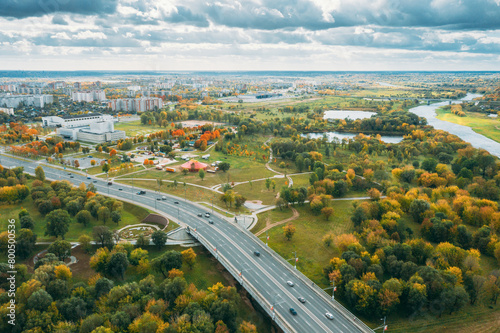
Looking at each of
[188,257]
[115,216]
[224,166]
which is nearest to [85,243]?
[115,216]

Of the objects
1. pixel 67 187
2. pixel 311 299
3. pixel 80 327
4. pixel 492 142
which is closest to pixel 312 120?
pixel 492 142

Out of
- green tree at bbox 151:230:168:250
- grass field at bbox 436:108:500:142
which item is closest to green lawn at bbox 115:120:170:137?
green tree at bbox 151:230:168:250


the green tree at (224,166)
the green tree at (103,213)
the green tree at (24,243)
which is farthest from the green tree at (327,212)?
the green tree at (24,243)

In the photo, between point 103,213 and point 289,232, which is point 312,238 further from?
point 103,213

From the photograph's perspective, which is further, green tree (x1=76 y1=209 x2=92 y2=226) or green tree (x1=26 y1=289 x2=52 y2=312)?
green tree (x1=76 y1=209 x2=92 y2=226)

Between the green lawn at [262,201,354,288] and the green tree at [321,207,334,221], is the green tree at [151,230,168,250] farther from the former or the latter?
the green tree at [321,207,334,221]

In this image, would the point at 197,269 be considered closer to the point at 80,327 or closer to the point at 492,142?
the point at 80,327

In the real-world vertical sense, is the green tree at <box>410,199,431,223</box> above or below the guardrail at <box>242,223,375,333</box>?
above

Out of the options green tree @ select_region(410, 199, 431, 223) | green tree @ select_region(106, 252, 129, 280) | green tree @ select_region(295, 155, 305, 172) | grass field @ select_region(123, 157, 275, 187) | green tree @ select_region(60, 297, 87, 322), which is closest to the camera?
green tree @ select_region(60, 297, 87, 322)
